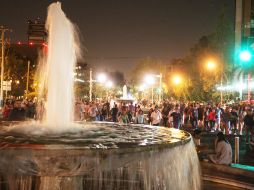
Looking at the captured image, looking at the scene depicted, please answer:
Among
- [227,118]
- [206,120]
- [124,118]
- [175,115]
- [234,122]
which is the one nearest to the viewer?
[175,115]

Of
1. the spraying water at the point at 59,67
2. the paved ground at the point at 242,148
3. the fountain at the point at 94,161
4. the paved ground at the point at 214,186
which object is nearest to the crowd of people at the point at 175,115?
the paved ground at the point at 242,148

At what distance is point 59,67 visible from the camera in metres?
13.3

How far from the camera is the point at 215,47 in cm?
5303

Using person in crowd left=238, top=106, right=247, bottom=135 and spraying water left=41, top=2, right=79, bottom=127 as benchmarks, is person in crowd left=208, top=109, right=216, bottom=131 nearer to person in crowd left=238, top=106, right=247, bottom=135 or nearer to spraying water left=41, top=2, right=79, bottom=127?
person in crowd left=238, top=106, right=247, bottom=135

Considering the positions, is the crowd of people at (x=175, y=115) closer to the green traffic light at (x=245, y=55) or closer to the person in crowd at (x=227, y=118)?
the person in crowd at (x=227, y=118)

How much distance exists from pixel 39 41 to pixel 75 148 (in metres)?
48.8

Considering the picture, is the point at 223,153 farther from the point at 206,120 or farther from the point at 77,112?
the point at 77,112

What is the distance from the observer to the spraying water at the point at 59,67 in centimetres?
1296

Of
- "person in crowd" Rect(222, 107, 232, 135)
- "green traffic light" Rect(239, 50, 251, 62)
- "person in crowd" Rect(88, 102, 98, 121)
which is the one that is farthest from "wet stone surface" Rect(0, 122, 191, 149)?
"person in crowd" Rect(88, 102, 98, 121)

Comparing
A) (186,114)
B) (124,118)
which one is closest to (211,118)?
(186,114)

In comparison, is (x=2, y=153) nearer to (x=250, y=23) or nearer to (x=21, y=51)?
(x=250, y=23)

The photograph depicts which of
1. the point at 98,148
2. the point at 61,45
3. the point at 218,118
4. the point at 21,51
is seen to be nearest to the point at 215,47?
the point at 218,118

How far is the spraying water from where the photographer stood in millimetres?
12961

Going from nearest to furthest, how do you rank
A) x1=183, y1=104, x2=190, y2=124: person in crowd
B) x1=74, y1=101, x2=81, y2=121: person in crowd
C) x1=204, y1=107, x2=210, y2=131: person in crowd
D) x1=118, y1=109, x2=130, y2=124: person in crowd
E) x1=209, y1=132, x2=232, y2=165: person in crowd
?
x1=209, y1=132, x2=232, y2=165: person in crowd
x1=118, y1=109, x2=130, y2=124: person in crowd
x1=74, y1=101, x2=81, y2=121: person in crowd
x1=204, y1=107, x2=210, y2=131: person in crowd
x1=183, y1=104, x2=190, y2=124: person in crowd
